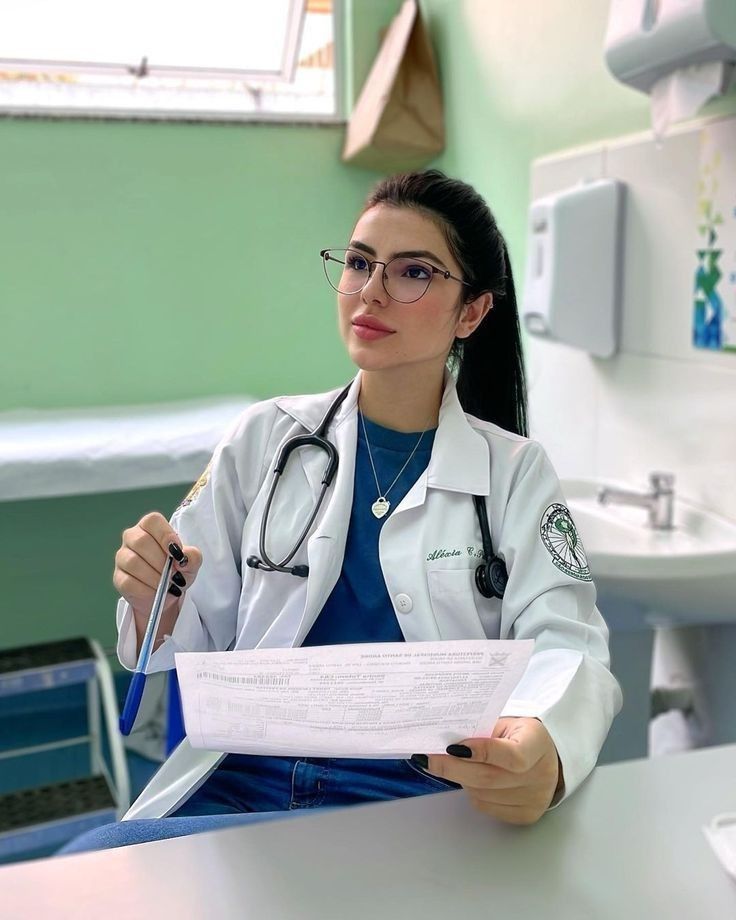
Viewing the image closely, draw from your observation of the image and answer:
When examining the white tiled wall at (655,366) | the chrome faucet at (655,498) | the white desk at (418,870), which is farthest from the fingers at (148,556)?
the white tiled wall at (655,366)

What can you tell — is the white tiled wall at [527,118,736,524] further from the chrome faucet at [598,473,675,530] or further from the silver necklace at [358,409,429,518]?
the silver necklace at [358,409,429,518]

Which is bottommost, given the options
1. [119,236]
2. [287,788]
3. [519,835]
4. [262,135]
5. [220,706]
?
[287,788]

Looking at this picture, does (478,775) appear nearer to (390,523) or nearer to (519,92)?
(390,523)

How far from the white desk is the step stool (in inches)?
47.9

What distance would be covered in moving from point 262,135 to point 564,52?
1060mm

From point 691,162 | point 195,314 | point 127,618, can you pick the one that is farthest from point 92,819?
point 691,162

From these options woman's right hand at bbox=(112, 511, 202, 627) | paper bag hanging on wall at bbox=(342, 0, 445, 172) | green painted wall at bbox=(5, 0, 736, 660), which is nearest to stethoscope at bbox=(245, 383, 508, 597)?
woman's right hand at bbox=(112, 511, 202, 627)

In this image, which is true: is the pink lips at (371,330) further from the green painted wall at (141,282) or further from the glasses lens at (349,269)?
the green painted wall at (141,282)

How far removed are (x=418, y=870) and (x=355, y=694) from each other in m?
0.13

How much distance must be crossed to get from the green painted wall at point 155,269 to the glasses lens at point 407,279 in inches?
55.9

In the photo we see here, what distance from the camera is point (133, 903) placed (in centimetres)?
61

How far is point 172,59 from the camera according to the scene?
9.39 ft

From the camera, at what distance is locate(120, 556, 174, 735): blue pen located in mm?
918

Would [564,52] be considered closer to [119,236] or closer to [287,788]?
[119,236]
